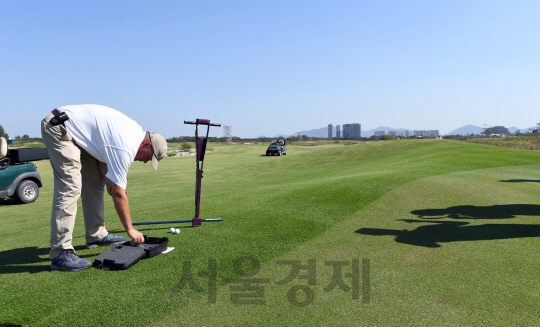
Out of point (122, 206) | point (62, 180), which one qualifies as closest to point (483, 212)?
point (122, 206)

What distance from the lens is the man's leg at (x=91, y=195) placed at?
4804 mm

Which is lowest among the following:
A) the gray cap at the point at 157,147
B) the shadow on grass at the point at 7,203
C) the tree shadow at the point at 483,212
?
the shadow on grass at the point at 7,203

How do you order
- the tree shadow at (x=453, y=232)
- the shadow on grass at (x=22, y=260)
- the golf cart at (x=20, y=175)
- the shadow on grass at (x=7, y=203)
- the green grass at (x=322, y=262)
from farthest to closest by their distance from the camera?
the shadow on grass at (x=7, y=203)
the golf cart at (x=20, y=175)
the tree shadow at (x=453, y=232)
the shadow on grass at (x=22, y=260)
the green grass at (x=322, y=262)

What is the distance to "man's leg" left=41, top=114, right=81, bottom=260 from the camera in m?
4.11

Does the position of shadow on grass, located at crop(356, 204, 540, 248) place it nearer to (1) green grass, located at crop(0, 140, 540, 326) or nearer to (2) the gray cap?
(1) green grass, located at crop(0, 140, 540, 326)

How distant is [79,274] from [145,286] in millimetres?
993

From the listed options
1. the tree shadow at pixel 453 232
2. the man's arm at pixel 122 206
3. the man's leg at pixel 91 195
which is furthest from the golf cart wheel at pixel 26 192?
the tree shadow at pixel 453 232

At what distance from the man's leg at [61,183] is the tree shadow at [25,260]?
0.40 m

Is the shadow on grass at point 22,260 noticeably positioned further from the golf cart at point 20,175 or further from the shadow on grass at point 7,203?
the shadow on grass at point 7,203

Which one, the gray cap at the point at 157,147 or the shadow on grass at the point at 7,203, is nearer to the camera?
the gray cap at the point at 157,147

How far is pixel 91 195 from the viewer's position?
16.0 feet

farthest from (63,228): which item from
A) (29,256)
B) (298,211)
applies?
(298,211)

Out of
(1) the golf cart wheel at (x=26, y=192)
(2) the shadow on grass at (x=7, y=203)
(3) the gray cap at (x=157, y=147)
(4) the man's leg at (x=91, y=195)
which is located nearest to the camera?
(3) the gray cap at (x=157, y=147)

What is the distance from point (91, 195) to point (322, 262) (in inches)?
138
